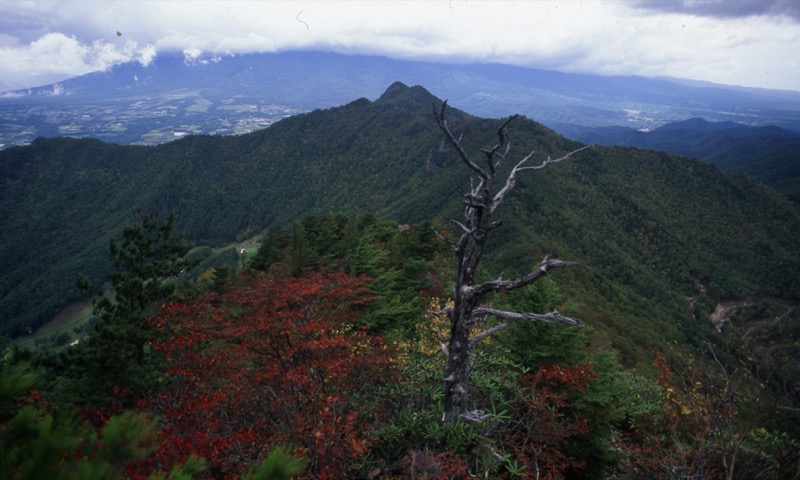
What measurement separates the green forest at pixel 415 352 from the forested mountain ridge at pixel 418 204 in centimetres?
104

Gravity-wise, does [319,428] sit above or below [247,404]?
above

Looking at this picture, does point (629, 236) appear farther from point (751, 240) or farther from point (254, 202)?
point (254, 202)

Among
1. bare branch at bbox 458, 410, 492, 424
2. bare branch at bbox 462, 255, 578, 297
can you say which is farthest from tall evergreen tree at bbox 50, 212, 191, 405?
bare branch at bbox 462, 255, 578, 297

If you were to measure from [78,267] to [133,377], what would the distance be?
130m

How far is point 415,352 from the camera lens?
11461 mm

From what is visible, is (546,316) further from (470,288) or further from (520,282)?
(470,288)

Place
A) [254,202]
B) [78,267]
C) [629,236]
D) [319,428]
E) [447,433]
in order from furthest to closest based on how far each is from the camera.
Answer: [254,202] < [78,267] < [629,236] < [447,433] < [319,428]

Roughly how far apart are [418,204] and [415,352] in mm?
93034

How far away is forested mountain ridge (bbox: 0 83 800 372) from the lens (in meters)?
79.6

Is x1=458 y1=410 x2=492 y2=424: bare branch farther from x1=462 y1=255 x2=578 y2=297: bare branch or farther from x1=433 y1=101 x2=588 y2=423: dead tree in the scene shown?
x1=462 y1=255 x2=578 y2=297: bare branch

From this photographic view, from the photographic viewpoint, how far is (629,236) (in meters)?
101

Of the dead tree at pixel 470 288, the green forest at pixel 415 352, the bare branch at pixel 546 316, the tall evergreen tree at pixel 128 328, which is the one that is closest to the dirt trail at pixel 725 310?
the green forest at pixel 415 352

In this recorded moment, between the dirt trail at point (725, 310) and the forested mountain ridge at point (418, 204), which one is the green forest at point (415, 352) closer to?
the dirt trail at point (725, 310)

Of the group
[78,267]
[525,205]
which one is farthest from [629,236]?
[78,267]
